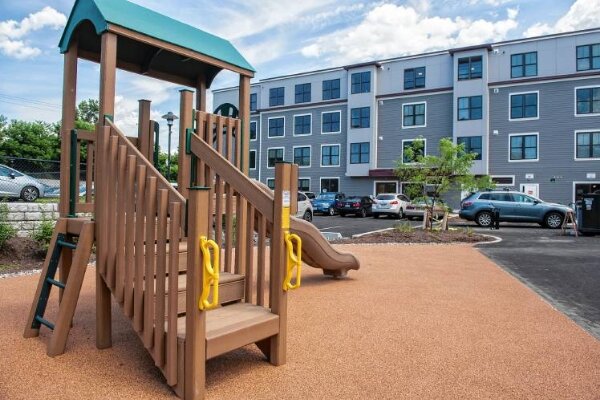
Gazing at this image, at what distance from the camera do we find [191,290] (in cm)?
271

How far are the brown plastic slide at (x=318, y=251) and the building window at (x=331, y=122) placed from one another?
27.8 m

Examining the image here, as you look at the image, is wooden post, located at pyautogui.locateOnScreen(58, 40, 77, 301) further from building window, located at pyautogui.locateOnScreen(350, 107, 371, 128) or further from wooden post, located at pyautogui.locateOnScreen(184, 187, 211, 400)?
building window, located at pyautogui.locateOnScreen(350, 107, 371, 128)

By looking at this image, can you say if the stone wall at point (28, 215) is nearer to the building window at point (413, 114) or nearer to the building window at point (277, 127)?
the building window at point (413, 114)

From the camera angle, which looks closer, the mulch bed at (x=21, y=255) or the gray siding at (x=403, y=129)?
the mulch bed at (x=21, y=255)

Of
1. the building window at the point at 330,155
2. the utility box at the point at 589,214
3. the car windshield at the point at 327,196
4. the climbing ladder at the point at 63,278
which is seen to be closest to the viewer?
the climbing ladder at the point at 63,278

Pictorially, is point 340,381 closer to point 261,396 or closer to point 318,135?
point 261,396

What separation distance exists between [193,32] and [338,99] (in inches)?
A: 1171

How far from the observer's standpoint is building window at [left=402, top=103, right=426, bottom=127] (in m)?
30.5

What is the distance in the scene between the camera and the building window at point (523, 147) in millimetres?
26906

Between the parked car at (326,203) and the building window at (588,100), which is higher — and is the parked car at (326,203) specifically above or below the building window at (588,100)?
below

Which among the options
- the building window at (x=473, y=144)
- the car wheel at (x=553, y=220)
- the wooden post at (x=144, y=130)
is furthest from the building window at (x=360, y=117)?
the wooden post at (x=144, y=130)

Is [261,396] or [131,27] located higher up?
[131,27]

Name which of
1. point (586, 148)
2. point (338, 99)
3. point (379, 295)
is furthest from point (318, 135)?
point (379, 295)

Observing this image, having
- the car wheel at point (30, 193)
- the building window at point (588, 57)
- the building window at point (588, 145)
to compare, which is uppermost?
the building window at point (588, 57)
